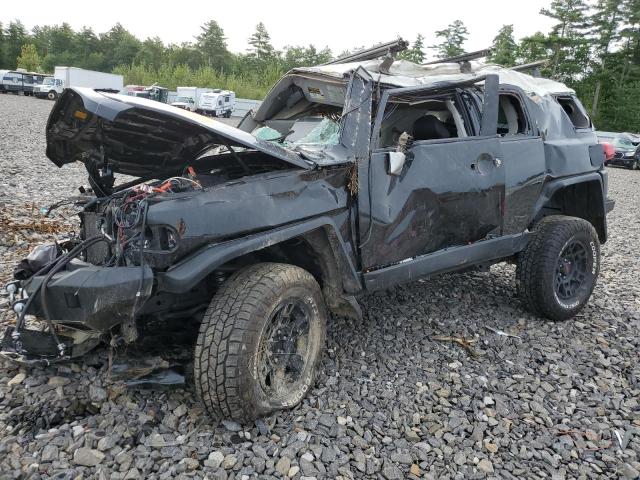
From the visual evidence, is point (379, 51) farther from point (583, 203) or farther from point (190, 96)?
point (190, 96)

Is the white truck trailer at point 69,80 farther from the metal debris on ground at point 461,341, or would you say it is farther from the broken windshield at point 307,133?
the metal debris on ground at point 461,341

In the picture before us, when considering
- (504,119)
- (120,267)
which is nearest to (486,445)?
(120,267)

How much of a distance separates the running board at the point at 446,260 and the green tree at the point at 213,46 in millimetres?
83415

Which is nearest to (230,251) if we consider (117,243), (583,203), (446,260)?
(117,243)

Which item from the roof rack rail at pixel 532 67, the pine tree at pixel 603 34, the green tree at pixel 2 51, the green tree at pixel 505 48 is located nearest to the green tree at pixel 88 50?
the green tree at pixel 2 51

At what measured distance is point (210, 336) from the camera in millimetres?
2617

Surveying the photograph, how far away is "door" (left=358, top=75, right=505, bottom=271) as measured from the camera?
10.9 feet

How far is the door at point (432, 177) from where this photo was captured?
3322 millimetres

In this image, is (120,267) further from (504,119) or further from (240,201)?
(504,119)

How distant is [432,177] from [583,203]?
2.27 m

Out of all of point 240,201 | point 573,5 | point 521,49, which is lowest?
point 240,201

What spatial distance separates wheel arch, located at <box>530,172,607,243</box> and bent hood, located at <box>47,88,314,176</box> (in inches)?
118

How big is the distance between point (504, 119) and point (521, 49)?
4871 centimetres

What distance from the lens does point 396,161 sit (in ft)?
10.7
